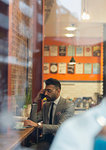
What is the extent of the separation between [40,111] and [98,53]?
0.53 metres

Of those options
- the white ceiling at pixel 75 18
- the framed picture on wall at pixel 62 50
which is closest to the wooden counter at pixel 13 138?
the framed picture on wall at pixel 62 50

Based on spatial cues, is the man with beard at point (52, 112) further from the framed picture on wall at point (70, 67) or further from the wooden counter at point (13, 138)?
the framed picture on wall at point (70, 67)

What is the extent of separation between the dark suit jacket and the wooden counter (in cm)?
15

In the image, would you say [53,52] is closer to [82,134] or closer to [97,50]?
[97,50]

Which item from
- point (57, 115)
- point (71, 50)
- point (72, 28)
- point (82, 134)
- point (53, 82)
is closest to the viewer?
point (82, 134)

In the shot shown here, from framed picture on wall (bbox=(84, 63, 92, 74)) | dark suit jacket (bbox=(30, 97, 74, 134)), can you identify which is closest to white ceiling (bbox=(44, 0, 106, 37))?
framed picture on wall (bbox=(84, 63, 92, 74))

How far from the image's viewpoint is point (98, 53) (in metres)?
1.73

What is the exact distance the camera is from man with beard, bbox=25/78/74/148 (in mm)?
1401

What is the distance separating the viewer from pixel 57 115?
1424mm

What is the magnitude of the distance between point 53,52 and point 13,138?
2.08ft

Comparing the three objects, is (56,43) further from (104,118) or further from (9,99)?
(104,118)

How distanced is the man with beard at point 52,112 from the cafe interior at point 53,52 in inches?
3.2

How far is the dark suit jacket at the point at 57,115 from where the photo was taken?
4.53ft

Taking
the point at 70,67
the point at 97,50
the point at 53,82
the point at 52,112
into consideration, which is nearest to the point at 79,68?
the point at 70,67
